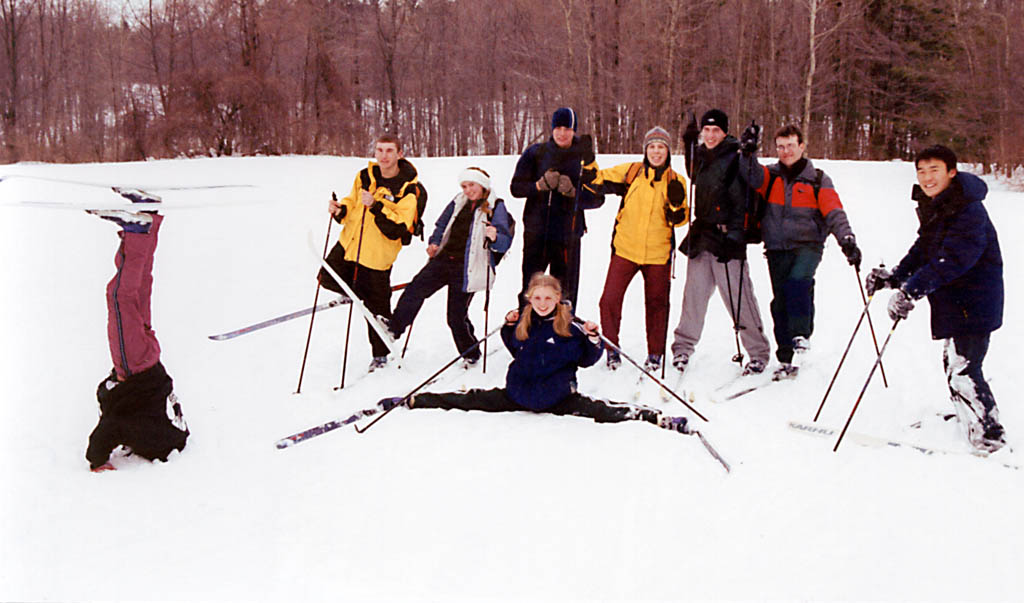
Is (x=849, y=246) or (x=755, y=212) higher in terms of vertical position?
(x=755, y=212)

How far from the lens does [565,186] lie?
470cm

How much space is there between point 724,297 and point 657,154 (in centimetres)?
105

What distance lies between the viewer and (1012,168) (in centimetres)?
1323

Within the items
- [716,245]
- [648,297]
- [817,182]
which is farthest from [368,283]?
[817,182]

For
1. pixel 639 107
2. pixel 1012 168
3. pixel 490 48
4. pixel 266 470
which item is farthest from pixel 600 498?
pixel 490 48

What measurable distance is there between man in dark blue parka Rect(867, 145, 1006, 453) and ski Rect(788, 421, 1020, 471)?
5.4 inches

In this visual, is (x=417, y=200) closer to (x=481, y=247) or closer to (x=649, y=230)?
(x=481, y=247)

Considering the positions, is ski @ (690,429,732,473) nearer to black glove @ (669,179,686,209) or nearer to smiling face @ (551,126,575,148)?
black glove @ (669,179,686,209)

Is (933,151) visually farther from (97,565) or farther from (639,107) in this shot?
(639,107)

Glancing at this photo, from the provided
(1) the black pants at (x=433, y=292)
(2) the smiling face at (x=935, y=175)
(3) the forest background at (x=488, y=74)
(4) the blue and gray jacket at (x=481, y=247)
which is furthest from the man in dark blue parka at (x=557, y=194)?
(3) the forest background at (x=488, y=74)

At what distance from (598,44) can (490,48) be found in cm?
664

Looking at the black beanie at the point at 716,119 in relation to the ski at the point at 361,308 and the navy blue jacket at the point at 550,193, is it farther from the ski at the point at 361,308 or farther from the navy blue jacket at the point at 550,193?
the ski at the point at 361,308

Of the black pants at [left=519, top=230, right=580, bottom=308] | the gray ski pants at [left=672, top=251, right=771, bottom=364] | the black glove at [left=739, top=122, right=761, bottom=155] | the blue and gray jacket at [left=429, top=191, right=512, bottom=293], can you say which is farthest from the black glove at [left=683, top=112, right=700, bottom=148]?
the blue and gray jacket at [left=429, top=191, right=512, bottom=293]

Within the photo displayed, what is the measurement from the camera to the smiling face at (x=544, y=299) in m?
3.91
